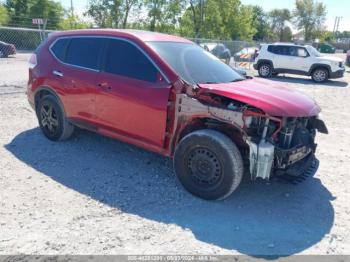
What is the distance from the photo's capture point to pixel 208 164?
3.87 metres

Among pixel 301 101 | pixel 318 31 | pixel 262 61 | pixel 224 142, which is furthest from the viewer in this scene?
pixel 318 31

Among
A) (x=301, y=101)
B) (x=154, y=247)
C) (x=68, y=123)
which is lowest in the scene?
(x=154, y=247)

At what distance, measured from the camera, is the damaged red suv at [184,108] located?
3.71m

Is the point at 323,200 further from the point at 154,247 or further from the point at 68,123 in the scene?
the point at 68,123

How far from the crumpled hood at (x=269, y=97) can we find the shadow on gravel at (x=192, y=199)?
108 cm

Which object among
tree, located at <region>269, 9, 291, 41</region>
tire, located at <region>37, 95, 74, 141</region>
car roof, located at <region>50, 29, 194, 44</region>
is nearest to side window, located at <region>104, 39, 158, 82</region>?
car roof, located at <region>50, 29, 194, 44</region>

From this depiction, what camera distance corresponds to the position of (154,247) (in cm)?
311

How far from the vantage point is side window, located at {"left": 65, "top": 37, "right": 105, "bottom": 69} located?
4.90m

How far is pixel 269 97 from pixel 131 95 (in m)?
1.69

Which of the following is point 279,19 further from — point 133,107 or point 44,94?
point 133,107

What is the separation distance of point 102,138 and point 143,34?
200 centimetres

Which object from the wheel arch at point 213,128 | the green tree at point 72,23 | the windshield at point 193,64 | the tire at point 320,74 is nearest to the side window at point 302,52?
the tire at point 320,74

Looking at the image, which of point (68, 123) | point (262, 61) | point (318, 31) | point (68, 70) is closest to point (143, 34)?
point (68, 70)

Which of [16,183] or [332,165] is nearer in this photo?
[16,183]
